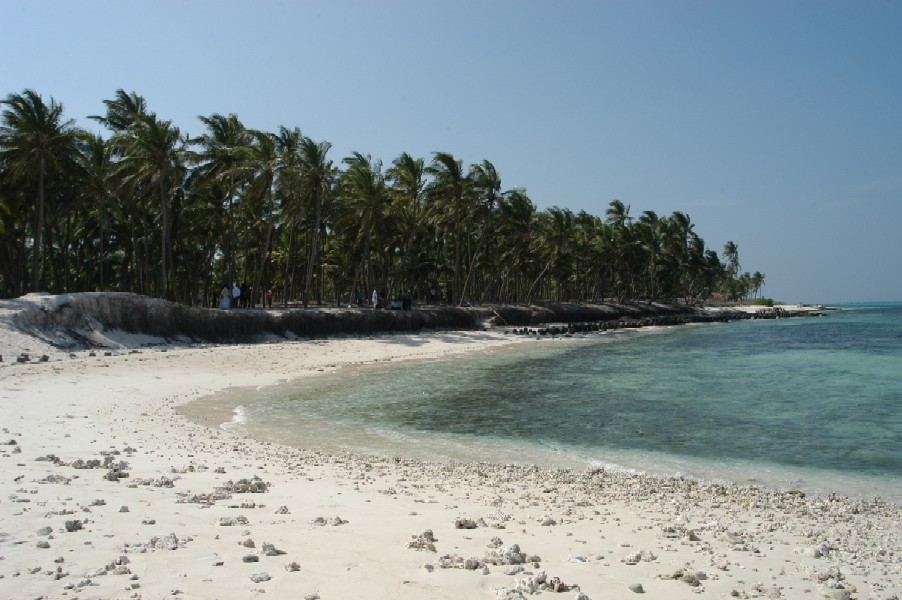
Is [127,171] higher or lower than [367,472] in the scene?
higher

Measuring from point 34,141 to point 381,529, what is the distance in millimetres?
34283

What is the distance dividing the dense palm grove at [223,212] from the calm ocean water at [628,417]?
757 inches

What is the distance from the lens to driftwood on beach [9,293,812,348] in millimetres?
24906

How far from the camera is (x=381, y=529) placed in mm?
6344

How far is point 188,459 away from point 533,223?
5818 centimetres

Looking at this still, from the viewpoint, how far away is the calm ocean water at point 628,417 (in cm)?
1153

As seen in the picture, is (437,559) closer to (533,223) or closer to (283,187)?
(283,187)

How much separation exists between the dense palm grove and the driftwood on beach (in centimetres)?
440

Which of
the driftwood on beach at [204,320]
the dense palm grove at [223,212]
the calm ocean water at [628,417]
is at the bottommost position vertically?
the calm ocean water at [628,417]

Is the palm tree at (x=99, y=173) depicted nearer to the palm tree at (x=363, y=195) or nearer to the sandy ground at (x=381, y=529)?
the palm tree at (x=363, y=195)

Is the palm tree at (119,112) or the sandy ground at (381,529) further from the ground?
the palm tree at (119,112)

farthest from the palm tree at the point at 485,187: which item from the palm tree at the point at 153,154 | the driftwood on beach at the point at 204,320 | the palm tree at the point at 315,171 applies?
the palm tree at the point at 153,154

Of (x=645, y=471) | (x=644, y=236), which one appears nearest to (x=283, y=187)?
(x=645, y=471)

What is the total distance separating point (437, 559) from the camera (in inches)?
216
